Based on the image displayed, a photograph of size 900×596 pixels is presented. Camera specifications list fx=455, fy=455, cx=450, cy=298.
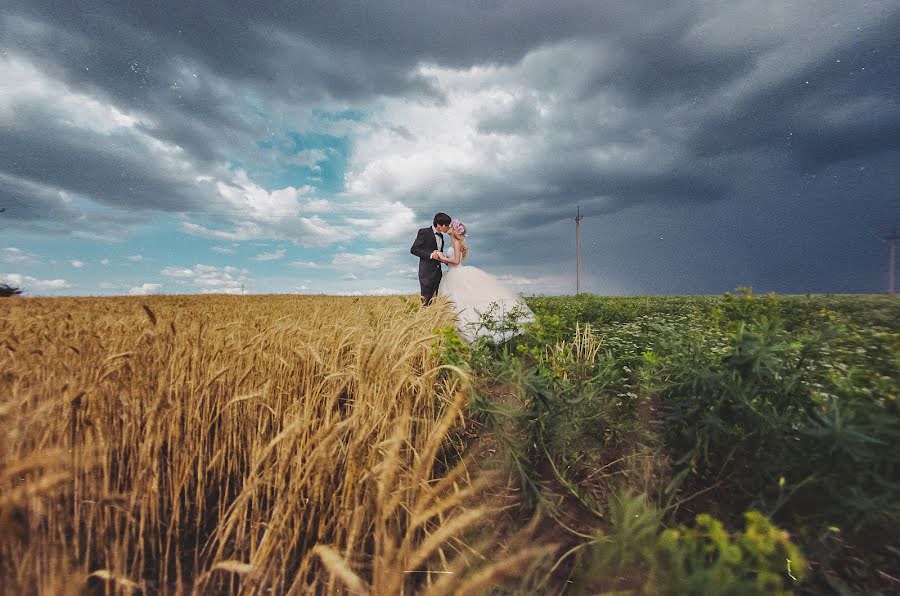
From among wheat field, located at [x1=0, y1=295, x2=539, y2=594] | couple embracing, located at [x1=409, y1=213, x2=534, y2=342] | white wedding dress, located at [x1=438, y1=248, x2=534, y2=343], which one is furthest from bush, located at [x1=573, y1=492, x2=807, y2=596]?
white wedding dress, located at [x1=438, y1=248, x2=534, y2=343]

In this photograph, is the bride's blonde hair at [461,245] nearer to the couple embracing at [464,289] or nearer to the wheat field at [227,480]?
the couple embracing at [464,289]

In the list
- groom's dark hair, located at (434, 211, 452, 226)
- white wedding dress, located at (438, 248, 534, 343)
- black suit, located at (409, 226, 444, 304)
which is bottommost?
white wedding dress, located at (438, 248, 534, 343)

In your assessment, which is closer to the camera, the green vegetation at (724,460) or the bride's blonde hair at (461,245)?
the green vegetation at (724,460)

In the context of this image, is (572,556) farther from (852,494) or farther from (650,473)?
(852,494)

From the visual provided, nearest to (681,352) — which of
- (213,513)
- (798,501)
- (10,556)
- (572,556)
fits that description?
(798,501)

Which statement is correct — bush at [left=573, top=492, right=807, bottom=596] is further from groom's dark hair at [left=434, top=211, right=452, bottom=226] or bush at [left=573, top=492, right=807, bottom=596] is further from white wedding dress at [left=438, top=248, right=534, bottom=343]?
groom's dark hair at [left=434, top=211, right=452, bottom=226]

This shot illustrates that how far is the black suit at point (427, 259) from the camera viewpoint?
738 cm

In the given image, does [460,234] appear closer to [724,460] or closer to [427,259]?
[427,259]

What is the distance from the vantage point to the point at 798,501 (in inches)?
56.1

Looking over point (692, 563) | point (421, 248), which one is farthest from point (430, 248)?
point (692, 563)

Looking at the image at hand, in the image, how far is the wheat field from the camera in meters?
0.99

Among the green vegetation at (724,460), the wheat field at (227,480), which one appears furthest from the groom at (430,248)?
the green vegetation at (724,460)

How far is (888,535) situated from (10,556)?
8.56ft

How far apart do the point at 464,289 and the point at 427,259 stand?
6.07ft
